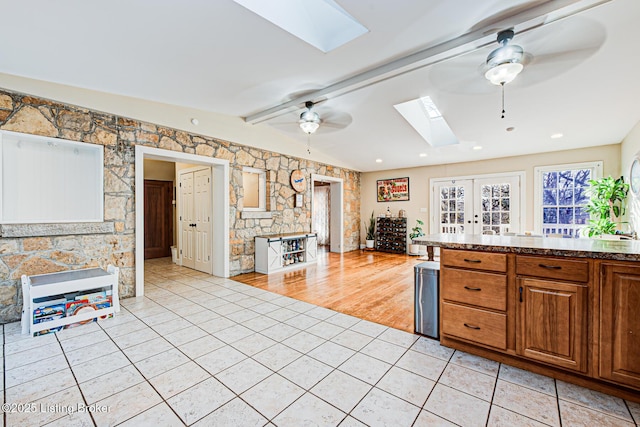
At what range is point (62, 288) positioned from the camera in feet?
9.09

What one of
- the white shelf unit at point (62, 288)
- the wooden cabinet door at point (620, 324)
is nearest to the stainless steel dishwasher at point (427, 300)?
the wooden cabinet door at point (620, 324)

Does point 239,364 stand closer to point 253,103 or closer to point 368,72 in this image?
point 368,72

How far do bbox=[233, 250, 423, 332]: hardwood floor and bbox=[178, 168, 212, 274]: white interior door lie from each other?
98cm

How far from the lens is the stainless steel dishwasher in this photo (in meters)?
2.52

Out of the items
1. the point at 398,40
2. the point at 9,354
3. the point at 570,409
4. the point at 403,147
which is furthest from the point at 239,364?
the point at 403,147

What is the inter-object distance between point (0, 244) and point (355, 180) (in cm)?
726

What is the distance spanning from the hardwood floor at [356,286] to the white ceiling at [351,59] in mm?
2830

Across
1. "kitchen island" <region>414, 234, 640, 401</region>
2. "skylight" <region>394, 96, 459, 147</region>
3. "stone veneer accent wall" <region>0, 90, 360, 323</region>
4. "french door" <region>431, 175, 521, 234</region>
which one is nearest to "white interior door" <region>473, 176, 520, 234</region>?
"french door" <region>431, 175, 521, 234</region>

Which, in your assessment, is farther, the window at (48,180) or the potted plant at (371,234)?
the potted plant at (371,234)

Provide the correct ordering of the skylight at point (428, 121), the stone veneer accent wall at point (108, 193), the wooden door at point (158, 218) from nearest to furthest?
1. the stone veneer accent wall at point (108, 193)
2. the skylight at point (428, 121)
3. the wooden door at point (158, 218)

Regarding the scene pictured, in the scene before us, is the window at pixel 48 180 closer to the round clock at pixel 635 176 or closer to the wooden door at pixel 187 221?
the wooden door at pixel 187 221

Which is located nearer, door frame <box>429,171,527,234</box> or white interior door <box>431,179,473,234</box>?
door frame <box>429,171,527,234</box>

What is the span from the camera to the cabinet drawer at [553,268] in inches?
69.5

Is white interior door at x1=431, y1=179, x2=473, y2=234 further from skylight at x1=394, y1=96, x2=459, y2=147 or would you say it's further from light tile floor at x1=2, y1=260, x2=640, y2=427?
light tile floor at x1=2, y1=260, x2=640, y2=427
